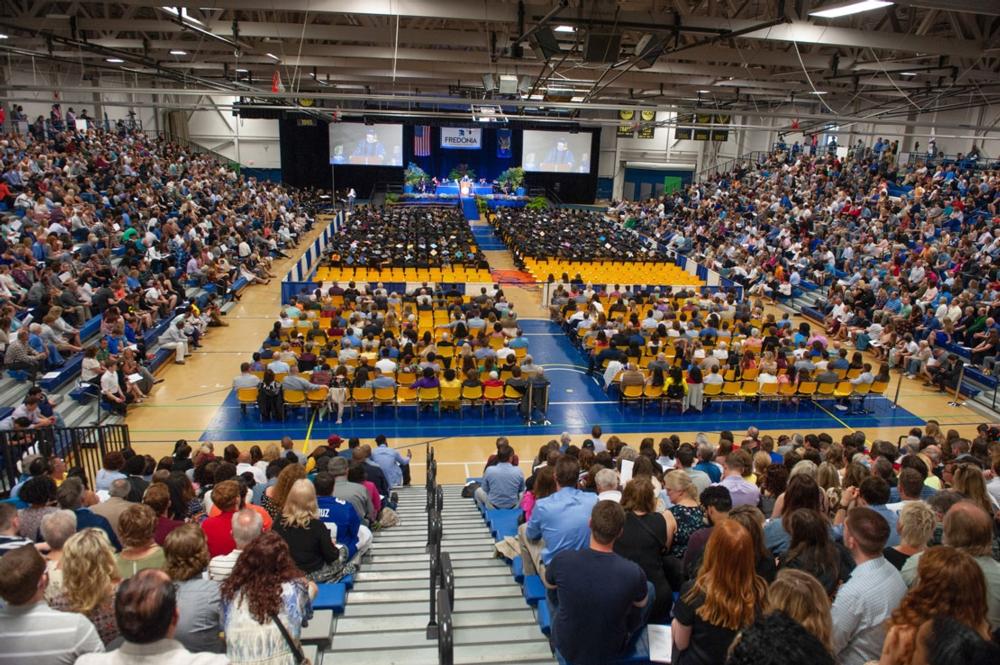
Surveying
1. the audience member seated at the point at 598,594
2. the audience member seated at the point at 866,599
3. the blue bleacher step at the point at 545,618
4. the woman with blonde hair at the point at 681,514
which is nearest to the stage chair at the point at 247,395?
the blue bleacher step at the point at 545,618

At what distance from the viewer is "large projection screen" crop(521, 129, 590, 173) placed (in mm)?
41969

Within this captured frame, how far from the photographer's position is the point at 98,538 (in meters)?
3.14

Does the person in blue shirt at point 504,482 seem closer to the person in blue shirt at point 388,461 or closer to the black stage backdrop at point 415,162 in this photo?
the person in blue shirt at point 388,461

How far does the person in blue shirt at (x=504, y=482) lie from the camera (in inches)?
279

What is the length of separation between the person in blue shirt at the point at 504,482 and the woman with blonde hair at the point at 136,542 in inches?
152

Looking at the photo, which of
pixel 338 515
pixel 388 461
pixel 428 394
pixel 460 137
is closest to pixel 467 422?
pixel 428 394

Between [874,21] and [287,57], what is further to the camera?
[287,57]

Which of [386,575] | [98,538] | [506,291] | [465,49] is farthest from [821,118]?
[465,49]

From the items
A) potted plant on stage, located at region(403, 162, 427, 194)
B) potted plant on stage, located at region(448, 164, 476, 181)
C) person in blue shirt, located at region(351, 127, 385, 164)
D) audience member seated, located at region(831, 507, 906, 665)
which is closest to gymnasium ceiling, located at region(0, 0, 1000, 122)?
person in blue shirt, located at region(351, 127, 385, 164)

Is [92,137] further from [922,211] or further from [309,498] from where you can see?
[922,211]

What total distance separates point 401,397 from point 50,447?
5677 millimetres

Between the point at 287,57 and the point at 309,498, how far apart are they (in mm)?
22416

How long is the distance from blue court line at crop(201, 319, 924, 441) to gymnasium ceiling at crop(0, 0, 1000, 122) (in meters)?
6.05

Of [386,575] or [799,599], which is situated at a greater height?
[799,599]
